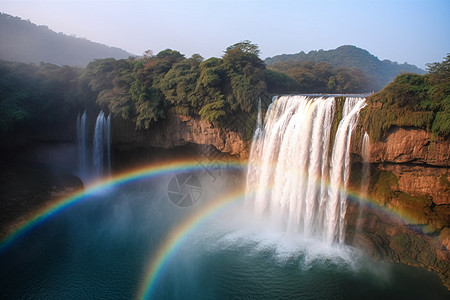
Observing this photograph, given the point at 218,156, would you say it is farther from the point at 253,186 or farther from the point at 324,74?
the point at 324,74

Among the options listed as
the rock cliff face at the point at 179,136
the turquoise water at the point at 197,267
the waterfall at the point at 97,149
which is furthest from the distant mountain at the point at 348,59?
the turquoise water at the point at 197,267

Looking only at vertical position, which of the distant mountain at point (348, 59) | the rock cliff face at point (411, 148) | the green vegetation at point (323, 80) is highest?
the distant mountain at point (348, 59)

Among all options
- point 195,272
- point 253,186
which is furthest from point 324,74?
point 195,272

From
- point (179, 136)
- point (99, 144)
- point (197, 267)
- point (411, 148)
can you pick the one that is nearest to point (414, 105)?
point (411, 148)

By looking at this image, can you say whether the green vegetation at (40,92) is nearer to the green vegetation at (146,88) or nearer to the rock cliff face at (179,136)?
the green vegetation at (146,88)

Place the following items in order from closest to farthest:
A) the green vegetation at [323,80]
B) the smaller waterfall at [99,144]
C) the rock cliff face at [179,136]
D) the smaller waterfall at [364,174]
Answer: the smaller waterfall at [364,174]
the rock cliff face at [179,136]
the smaller waterfall at [99,144]
the green vegetation at [323,80]

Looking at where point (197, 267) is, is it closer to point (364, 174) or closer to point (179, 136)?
point (364, 174)
